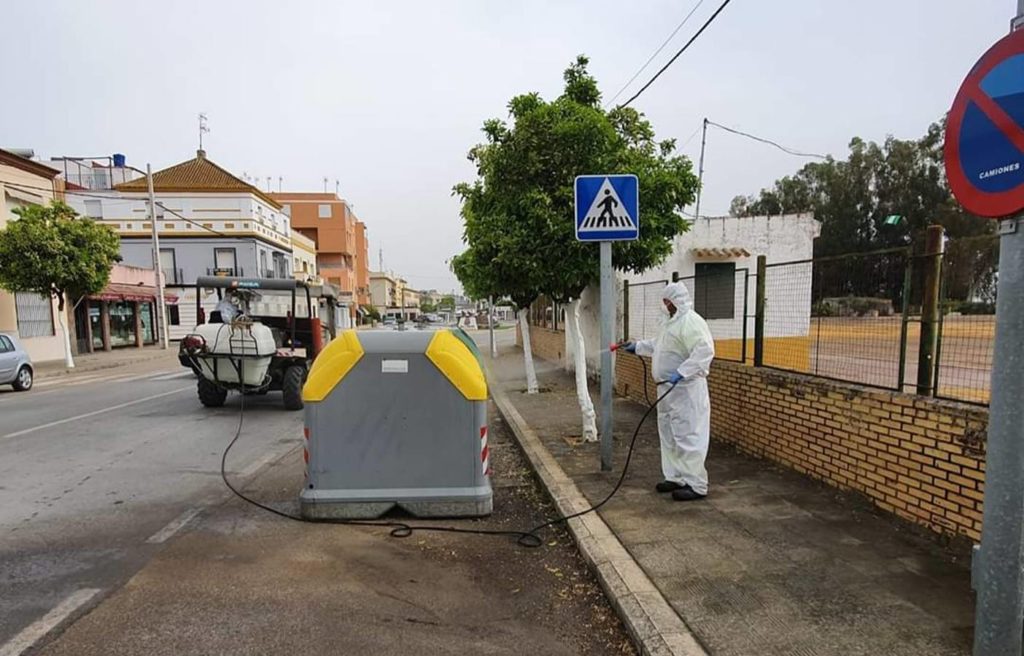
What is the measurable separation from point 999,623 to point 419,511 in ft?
11.8

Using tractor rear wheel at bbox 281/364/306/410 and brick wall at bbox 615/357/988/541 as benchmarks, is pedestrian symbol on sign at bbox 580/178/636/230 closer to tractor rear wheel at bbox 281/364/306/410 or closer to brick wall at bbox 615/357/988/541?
brick wall at bbox 615/357/988/541

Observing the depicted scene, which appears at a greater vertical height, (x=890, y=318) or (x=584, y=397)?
(x=890, y=318)

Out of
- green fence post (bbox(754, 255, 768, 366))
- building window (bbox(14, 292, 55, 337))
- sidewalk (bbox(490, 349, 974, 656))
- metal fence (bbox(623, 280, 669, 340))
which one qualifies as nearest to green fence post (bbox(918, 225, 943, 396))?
sidewalk (bbox(490, 349, 974, 656))

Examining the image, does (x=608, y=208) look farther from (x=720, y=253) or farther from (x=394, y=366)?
(x=720, y=253)

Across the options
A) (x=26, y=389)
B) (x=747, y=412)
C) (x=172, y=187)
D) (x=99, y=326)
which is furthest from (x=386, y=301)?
(x=747, y=412)

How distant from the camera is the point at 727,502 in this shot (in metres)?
4.68

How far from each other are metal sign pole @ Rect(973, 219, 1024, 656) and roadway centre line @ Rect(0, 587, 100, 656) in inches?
172

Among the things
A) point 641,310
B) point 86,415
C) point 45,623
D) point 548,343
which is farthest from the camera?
point 548,343

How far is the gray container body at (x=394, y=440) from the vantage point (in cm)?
464

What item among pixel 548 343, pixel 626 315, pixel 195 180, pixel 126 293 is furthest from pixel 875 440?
pixel 195 180

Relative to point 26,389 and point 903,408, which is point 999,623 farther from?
point 26,389

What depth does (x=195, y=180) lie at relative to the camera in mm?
37875

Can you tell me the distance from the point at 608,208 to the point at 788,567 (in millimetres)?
3320

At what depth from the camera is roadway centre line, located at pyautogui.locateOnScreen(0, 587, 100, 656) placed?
2957mm
